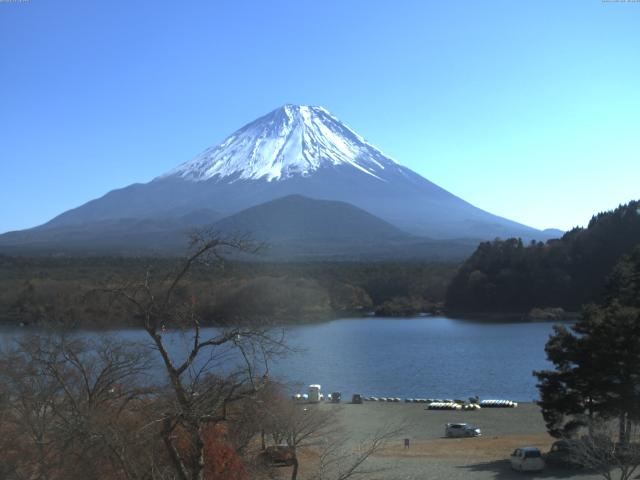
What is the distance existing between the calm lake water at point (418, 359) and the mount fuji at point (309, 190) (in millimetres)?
64388

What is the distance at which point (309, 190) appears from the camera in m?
118

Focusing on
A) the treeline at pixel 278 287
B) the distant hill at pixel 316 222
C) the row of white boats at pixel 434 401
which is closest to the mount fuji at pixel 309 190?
the distant hill at pixel 316 222

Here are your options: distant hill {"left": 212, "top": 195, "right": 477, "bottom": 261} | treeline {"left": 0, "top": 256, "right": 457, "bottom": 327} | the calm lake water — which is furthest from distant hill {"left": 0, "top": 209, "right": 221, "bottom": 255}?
the calm lake water

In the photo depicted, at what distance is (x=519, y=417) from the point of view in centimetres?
1666

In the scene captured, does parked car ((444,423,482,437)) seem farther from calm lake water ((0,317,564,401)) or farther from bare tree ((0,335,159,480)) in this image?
bare tree ((0,335,159,480))

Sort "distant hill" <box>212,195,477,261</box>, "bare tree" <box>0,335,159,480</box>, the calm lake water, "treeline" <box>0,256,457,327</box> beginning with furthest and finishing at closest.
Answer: "distant hill" <box>212,195,477,261</box>
"treeline" <box>0,256,457,327</box>
the calm lake water
"bare tree" <box>0,335,159,480</box>

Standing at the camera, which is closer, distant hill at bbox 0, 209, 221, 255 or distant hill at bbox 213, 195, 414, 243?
distant hill at bbox 0, 209, 221, 255

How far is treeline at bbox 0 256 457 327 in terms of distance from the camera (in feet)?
90.9

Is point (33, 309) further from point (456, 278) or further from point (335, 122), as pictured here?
point (335, 122)

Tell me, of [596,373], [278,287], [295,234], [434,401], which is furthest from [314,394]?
[295,234]

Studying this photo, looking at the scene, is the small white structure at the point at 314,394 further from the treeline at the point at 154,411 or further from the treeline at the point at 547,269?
the treeline at the point at 547,269

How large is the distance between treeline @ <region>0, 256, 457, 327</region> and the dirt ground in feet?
17.2

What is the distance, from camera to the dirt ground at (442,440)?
1054cm

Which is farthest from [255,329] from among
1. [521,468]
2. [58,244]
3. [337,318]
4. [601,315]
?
[58,244]
